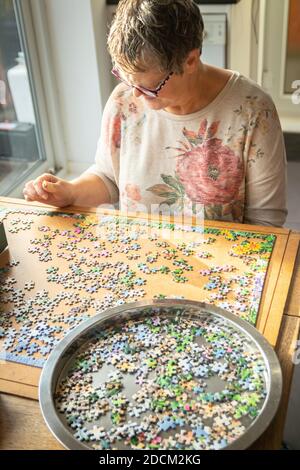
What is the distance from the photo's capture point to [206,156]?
159 centimetres

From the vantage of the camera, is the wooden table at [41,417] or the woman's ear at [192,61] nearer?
the wooden table at [41,417]

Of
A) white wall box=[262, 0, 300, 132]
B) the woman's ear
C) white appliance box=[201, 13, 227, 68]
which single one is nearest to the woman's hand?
the woman's ear

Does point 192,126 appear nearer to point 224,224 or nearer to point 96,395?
point 224,224

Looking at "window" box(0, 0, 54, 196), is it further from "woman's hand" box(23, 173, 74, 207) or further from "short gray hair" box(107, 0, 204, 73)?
"short gray hair" box(107, 0, 204, 73)

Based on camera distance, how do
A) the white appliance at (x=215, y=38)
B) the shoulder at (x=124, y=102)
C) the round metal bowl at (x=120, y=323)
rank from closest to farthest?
the round metal bowl at (x=120, y=323)
the shoulder at (x=124, y=102)
the white appliance at (x=215, y=38)

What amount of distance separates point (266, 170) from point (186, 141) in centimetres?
25

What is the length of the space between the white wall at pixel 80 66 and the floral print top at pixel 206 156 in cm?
140

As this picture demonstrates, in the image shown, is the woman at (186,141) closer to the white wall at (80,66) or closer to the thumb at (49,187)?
the thumb at (49,187)

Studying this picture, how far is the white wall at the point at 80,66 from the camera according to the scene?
2.87 m

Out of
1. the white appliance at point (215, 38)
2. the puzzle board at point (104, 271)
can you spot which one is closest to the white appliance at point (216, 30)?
the white appliance at point (215, 38)

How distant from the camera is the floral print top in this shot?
1.53 meters

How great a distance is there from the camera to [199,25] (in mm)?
1358

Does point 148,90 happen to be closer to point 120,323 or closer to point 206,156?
point 206,156

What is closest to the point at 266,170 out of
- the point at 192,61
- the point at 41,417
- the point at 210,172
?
the point at 210,172
